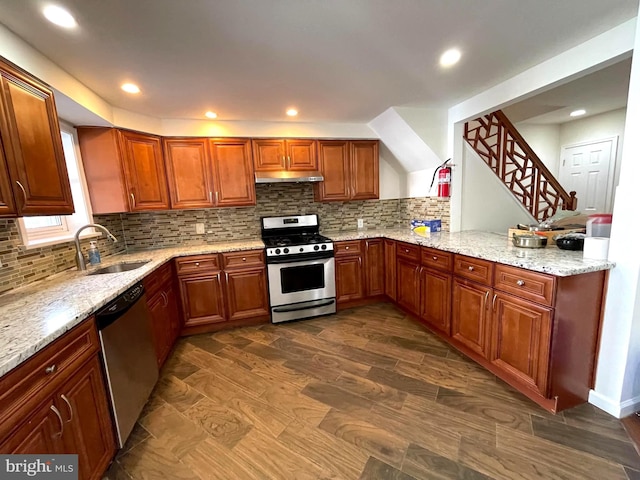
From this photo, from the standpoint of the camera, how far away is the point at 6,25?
4.42 ft

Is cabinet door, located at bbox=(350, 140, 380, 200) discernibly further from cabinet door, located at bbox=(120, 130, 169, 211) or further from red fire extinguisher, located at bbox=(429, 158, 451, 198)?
cabinet door, located at bbox=(120, 130, 169, 211)

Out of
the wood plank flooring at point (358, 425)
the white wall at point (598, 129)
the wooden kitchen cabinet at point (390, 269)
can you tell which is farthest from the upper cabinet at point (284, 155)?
the white wall at point (598, 129)

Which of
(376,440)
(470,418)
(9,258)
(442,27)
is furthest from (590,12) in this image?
(9,258)

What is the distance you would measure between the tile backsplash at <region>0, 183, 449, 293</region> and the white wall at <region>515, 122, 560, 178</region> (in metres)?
2.67

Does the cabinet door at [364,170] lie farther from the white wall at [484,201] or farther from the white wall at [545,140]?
the white wall at [545,140]

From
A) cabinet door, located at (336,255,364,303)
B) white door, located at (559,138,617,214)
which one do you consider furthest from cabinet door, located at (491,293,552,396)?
white door, located at (559,138,617,214)

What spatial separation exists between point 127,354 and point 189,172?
6.66 feet

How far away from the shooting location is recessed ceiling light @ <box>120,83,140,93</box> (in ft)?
6.76

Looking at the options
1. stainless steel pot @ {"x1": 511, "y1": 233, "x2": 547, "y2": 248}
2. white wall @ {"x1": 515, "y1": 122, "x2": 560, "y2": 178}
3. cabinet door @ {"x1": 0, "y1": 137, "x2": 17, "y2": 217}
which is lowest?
stainless steel pot @ {"x1": 511, "y1": 233, "x2": 547, "y2": 248}

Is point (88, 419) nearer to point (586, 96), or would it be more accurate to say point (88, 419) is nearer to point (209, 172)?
point (209, 172)

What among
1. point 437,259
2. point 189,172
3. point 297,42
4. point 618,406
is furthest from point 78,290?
point 618,406

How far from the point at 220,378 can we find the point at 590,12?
330cm

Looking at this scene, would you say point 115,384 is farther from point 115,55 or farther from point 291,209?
point 291,209

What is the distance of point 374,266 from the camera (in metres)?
3.37
